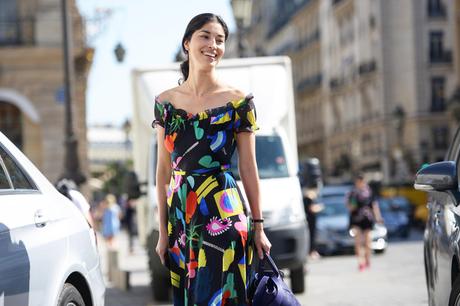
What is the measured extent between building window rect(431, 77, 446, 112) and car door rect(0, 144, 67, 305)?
243 ft

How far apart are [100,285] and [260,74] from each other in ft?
26.7

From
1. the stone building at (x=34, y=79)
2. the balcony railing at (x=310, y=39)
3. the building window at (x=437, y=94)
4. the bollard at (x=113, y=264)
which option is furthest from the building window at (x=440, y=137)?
the bollard at (x=113, y=264)

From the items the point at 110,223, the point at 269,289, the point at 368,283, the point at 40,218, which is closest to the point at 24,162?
the point at 40,218

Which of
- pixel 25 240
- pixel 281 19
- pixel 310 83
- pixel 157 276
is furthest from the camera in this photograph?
pixel 281 19

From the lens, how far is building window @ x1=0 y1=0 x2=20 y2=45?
30297mm

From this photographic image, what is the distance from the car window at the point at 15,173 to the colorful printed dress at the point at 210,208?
0.78 metres

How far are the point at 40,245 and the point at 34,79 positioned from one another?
25500 mm

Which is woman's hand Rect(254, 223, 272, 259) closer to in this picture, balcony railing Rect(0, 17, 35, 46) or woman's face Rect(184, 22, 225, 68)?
woman's face Rect(184, 22, 225, 68)

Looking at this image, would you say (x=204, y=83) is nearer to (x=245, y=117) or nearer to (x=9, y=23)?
(x=245, y=117)

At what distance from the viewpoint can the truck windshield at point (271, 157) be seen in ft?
45.8

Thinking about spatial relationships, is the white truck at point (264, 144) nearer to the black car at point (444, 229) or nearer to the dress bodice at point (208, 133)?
the black car at point (444, 229)

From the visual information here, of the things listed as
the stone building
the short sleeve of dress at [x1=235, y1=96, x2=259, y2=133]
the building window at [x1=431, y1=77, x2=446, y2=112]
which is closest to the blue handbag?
the short sleeve of dress at [x1=235, y1=96, x2=259, y2=133]

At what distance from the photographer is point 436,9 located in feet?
260

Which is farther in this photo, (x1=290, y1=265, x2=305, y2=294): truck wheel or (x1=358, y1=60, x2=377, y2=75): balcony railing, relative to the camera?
(x1=358, y1=60, x2=377, y2=75): balcony railing
